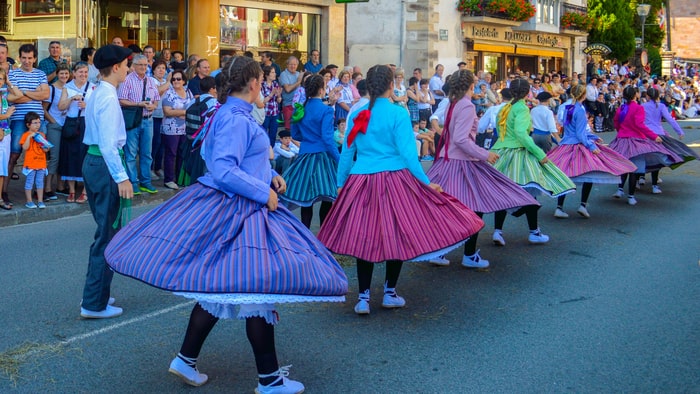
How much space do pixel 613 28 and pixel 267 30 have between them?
27353 millimetres

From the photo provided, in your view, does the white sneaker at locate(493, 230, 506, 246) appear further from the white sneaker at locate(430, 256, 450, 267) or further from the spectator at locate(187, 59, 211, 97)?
the spectator at locate(187, 59, 211, 97)

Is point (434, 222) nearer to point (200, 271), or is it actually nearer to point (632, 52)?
point (200, 271)

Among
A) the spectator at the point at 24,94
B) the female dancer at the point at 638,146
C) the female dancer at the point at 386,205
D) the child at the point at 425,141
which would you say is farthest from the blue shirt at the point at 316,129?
the child at the point at 425,141

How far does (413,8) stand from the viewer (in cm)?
2730

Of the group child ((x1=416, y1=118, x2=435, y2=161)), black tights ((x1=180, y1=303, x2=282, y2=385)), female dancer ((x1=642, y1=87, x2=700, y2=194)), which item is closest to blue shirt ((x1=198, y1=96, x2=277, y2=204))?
black tights ((x1=180, y1=303, x2=282, y2=385))

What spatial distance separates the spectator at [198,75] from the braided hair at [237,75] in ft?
28.2

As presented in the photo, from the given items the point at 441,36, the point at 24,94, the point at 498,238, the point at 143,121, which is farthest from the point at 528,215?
the point at 441,36

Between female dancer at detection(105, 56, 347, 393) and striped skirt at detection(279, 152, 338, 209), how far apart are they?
354 centimetres

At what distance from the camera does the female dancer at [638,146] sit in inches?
458

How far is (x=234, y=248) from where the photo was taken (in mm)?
4199

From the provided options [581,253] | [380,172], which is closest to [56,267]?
[380,172]

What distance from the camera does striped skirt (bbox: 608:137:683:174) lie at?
11594mm

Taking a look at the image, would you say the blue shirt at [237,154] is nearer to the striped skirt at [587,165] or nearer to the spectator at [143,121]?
the striped skirt at [587,165]

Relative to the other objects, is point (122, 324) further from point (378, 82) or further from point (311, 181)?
point (311, 181)
